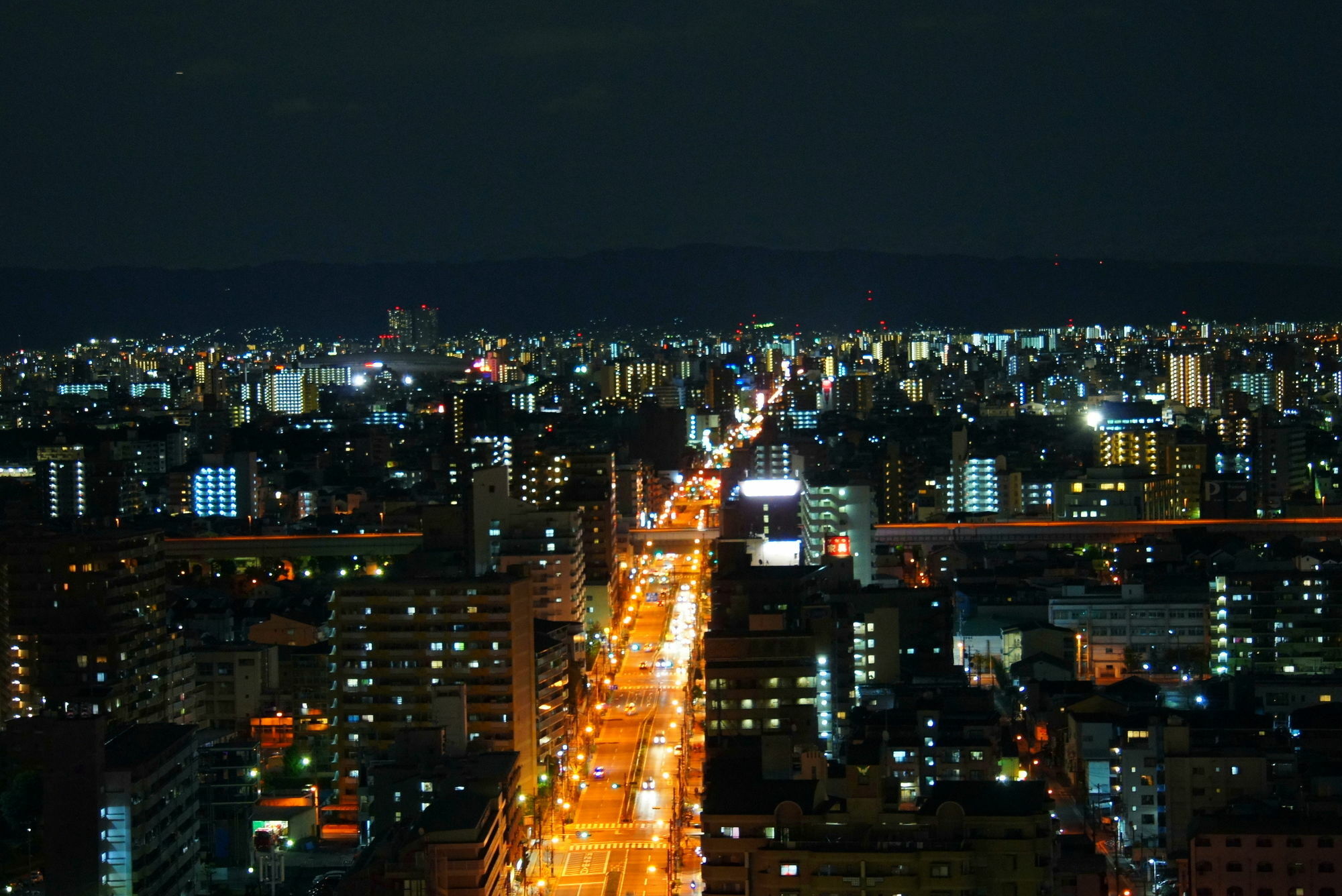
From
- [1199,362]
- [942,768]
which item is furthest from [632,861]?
[1199,362]

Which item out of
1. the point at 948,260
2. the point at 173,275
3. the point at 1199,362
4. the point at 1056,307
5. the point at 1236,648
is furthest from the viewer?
the point at 948,260

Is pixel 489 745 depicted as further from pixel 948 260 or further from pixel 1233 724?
pixel 948 260

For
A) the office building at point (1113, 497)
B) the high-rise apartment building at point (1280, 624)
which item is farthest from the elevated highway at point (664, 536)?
the high-rise apartment building at point (1280, 624)

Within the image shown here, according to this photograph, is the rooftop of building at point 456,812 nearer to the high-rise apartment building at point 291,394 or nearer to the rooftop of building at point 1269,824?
the rooftop of building at point 1269,824

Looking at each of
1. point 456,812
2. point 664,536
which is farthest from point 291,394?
point 456,812

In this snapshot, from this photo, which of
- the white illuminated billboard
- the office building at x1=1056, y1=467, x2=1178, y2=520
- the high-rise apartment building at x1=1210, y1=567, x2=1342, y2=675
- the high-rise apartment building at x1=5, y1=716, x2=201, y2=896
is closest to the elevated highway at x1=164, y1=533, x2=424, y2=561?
the white illuminated billboard

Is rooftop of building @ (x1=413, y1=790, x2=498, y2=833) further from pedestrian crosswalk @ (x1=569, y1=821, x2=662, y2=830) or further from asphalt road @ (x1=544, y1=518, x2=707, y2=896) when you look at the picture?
pedestrian crosswalk @ (x1=569, y1=821, x2=662, y2=830)
